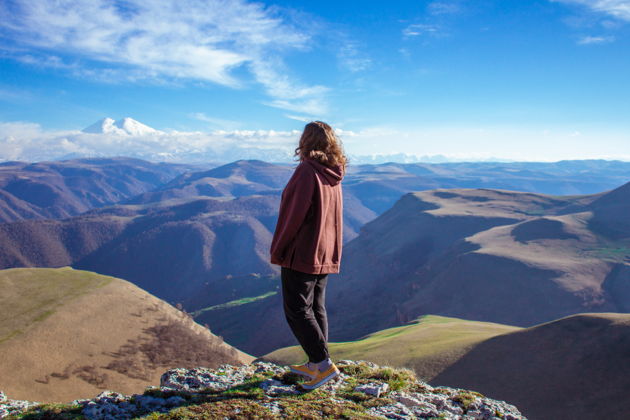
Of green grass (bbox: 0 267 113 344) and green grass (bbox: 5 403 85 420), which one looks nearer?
green grass (bbox: 5 403 85 420)

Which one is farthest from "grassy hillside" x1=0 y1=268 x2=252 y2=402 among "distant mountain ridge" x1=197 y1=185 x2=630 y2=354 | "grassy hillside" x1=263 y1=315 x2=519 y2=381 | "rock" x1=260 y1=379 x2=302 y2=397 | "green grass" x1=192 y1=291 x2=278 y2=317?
"green grass" x1=192 y1=291 x2=278 y2=317

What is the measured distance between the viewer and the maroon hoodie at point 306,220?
6.23 meters

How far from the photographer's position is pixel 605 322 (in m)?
31.3

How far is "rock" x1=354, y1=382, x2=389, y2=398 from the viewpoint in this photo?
6.95m

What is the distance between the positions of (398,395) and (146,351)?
6246 centimetres

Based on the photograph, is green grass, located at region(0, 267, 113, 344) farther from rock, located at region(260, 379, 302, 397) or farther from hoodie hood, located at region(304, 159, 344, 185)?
hoodie hood, located at region(304, 159, 344, 185)

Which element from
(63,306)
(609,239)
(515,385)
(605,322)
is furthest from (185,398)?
(609,239)

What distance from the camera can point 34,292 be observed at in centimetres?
7050

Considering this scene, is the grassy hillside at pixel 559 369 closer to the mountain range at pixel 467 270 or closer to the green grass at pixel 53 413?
the green grass at pixel 53 413

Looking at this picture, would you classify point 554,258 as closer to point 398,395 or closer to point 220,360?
point 220,360

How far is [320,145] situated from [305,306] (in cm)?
269

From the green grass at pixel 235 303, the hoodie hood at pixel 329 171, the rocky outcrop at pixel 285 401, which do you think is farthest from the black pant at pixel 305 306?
the green grass at pixel 235 303

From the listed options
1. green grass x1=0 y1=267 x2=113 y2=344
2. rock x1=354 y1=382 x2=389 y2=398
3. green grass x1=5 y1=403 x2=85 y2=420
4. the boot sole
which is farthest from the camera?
green grass x1=0 y1=267 x2=113 y2=344

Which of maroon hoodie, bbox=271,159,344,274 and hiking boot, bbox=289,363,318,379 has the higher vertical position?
maroon hoodie, bbox=271,159,344,274
